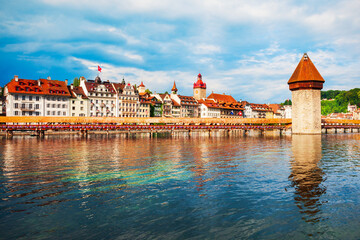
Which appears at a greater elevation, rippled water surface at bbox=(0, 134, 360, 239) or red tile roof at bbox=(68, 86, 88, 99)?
red tile roof at bbox=(68, 86, 88, 99)

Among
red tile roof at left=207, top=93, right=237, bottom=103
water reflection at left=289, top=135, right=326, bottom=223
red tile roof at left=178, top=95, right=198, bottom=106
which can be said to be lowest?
water reflection at left=289, top=135, right=326, bottom=223

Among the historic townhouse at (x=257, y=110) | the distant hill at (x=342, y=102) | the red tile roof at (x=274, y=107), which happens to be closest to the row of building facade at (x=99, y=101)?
the historic townhouse at (x=257, y=110)

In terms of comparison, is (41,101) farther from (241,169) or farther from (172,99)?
(241,169)

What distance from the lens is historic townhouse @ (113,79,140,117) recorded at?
288ft

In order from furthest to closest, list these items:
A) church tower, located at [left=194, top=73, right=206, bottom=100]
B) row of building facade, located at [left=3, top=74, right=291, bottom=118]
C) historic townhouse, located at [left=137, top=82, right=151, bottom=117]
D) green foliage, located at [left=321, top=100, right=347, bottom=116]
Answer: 1. green foliage, located at [left=321, top=100, right=347, bottom=116]
2. church tower, located at [left=194, top=73, right=206, bottom=100]
3. historic townhouse, located at [left=137, top=82, right=151, bottom=117]
4. row of building facade, located at [left=3, top=74, right=291, bottom=118]

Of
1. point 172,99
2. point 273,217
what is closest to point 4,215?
point 273,217

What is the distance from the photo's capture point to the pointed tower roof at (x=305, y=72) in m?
63.0

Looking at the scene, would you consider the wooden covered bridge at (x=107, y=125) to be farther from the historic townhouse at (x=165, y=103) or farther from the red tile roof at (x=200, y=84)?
the red tile roof at (x=200, y=84)

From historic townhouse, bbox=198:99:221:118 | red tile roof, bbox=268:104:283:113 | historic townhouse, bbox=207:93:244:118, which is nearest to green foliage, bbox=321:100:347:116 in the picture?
red tile roof, bbox=268:104:283:113

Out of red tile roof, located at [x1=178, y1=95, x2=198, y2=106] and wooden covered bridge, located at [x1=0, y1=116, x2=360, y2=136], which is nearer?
wooden covered bridge, located at [x1=0, y1=116, x2=360, y2=136]

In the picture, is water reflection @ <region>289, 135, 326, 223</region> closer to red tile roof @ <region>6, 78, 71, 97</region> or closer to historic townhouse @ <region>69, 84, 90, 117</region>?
red tile roof @ <region>6, 78, 71, 97</region>

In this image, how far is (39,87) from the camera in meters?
72.6

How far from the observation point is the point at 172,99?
357 feet

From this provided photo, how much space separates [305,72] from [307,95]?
5.25 m
